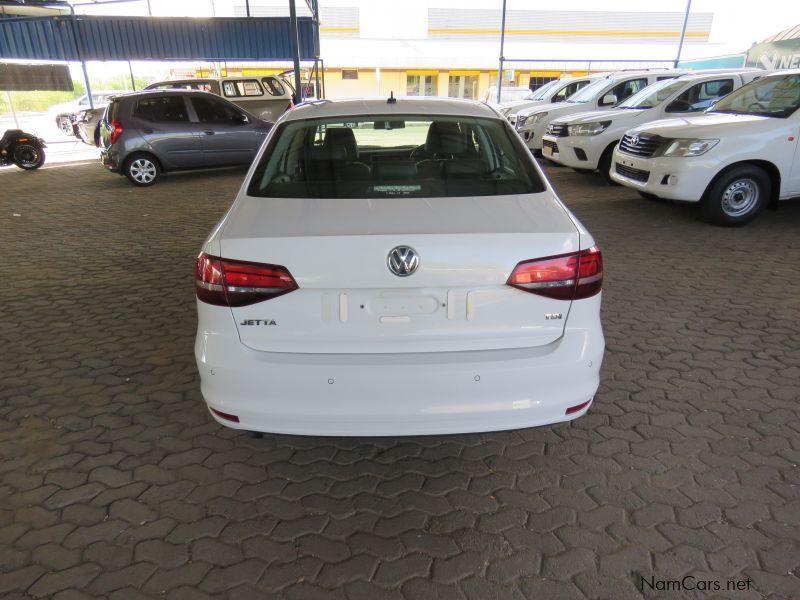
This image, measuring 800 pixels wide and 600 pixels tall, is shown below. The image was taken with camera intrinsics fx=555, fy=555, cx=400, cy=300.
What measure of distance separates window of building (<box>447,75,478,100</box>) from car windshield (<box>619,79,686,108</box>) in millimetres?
30201

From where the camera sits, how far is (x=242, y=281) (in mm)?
2119

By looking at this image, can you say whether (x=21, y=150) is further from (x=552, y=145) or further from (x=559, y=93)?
(x=559, y=93)

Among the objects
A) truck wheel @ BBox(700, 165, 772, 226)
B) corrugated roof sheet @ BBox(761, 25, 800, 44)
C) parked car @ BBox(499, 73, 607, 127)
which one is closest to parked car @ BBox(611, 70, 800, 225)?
truck wheel @ BBox(700, 165, 772, 226)

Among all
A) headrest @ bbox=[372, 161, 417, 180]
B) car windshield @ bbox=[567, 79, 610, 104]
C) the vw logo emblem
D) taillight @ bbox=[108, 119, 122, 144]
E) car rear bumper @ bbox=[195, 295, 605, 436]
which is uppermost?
car windshield @ bbox=[567, 79, 610, 104]

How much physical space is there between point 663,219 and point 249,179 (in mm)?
6161

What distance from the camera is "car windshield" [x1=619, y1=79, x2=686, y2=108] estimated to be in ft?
30.5

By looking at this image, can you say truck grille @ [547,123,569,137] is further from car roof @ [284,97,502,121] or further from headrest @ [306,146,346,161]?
headrest @ [306,146,346,161]

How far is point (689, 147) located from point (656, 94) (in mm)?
3749

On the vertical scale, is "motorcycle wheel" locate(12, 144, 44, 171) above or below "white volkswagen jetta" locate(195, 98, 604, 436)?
below

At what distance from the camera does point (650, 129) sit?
7.00 metres

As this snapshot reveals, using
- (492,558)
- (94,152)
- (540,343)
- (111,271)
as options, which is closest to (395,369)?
(540,343)

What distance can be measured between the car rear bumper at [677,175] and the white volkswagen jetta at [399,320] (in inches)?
194

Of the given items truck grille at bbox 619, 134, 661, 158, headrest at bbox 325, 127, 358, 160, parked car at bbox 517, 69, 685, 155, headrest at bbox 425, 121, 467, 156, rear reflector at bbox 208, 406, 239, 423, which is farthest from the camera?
parked car at bbox 517, 69, 685, 155

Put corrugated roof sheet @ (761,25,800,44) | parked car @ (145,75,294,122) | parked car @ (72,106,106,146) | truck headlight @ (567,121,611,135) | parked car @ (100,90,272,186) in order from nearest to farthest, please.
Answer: truck headlight @ (567,121,611,135)
parked car @ (100,90,272,186)
parked car @ (145,75,294,122)
parked car @ (72,106,106,146)
corrugated roof sheet @ (761,25,800,44)
